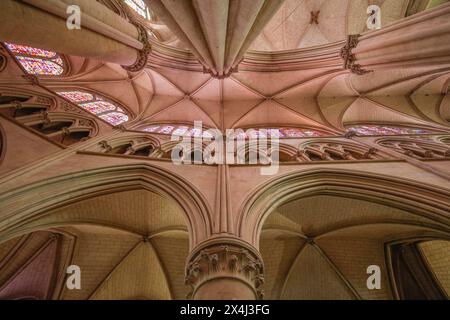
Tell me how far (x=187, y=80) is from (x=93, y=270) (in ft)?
29.4

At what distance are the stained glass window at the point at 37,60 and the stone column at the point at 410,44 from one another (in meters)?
10.6

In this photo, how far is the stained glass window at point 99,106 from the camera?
35.9ft

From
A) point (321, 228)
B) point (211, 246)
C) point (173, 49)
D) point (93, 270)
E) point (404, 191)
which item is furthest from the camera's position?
point (173, 49)

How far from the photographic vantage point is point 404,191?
6.36 m

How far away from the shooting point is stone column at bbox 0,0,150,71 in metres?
4.93

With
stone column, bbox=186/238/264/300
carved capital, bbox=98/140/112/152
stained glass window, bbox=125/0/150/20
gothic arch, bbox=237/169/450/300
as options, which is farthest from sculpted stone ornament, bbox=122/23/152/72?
stained glass window, bbox=125/0/150/20

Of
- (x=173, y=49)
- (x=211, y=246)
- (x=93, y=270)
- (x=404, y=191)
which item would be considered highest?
(x=173, y=49)

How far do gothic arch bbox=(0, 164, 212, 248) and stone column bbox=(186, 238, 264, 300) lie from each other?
55 cm

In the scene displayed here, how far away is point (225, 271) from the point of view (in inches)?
159

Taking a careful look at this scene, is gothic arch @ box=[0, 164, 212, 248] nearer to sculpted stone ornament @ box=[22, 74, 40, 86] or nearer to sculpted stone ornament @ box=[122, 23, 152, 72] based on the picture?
sculpted stone ornament @ box=[122, 23, 152, 72]

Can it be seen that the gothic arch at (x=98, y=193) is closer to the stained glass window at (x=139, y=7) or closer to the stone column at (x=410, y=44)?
the stone column at (x=410, y=44)

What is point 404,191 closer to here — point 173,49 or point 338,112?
point 338,112

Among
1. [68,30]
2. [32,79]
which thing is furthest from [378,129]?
[32,79]

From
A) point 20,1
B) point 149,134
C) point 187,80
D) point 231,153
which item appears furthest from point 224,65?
point 187,80
